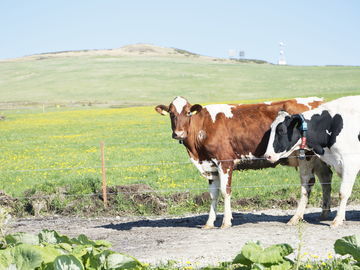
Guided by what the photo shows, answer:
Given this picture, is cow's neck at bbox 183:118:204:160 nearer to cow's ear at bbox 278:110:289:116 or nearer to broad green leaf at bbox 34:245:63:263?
cow's ear at bbox 278:110:289:116

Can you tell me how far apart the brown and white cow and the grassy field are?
5.95 ft

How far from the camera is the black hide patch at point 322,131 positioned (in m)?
11.2

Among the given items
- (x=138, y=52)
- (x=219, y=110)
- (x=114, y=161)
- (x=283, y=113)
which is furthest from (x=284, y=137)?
(x=138, y=52)

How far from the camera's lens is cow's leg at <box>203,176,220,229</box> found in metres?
11.6

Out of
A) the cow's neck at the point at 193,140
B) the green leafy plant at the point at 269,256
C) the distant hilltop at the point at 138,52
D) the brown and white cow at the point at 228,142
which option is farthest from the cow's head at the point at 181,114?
the distant hilltop at the point at 138,52

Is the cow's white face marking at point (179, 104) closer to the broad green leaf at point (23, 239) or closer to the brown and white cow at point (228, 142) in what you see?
the brown and white cow at point (228, 142)

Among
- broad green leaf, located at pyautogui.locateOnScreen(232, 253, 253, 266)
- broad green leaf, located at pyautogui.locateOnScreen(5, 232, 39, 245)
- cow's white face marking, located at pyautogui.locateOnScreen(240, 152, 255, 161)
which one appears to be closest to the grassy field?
cow's white face marking, located at pyautogui.locateOnScreen(240, 152, 255, 161)

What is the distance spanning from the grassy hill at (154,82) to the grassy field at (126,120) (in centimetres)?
13

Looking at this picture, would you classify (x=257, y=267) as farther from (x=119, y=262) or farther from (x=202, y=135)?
(x=202, y=135)

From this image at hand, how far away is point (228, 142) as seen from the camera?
39.4 ft

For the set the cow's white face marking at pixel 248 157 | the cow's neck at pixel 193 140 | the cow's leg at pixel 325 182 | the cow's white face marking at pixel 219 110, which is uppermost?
the cow's white face marking at pixel 219 110

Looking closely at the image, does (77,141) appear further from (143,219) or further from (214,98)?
(214,98)

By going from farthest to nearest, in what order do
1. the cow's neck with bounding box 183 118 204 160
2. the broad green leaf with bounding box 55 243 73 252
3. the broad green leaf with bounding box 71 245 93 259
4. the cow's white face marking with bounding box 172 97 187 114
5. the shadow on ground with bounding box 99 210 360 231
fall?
the cow's neck with bounding box 183 118 204 160 → the cow's white face marking with bounding box 172 97 187 114 → the shadow on ground with bounding box 99 210 360 231 → the broad green leaf with bounding box 55 243 73 252 → the broad green leaf with bounding box 71 245 93 259

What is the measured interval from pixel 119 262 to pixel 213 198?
6551mm
